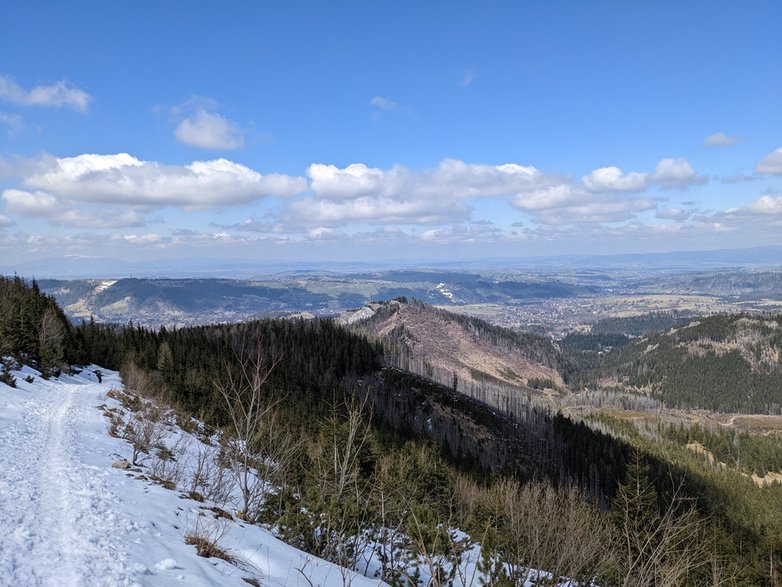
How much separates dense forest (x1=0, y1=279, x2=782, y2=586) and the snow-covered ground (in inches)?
132

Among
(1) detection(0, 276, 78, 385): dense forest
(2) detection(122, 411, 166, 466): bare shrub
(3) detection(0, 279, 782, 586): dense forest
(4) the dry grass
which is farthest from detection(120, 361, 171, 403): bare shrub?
(4) the dry grass

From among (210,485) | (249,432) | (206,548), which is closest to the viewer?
(206,548)

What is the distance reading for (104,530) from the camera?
14430 millimetres

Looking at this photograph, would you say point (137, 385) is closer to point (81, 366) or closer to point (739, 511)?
point (81, 366)

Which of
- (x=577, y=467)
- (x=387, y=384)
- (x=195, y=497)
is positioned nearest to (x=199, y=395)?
(x=195, y=497)

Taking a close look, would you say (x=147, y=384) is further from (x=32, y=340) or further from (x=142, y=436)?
(x=142, y=436)

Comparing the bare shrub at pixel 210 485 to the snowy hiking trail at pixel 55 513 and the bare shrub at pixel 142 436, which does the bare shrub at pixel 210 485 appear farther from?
the snowy hiking trail at pixel 55 513

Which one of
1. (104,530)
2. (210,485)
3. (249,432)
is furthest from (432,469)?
(104,530)

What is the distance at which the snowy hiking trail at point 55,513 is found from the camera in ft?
37.5

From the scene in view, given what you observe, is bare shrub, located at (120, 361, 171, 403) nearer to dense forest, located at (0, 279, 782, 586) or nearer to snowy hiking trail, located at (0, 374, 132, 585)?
dense forest, located at (0, 279, 782, 586)

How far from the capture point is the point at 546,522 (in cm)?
2578

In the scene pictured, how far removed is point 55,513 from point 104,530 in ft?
7.96

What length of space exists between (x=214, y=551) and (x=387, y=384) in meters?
148

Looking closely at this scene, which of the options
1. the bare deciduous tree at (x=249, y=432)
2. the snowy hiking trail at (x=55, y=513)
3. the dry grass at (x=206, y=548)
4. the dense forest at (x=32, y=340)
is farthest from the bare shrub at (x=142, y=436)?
the dense forest at (x=32, y=340)
